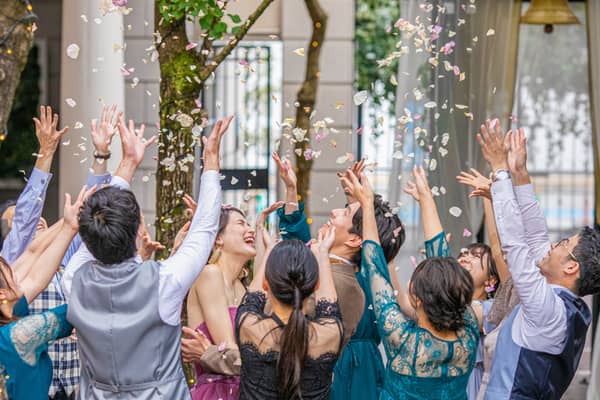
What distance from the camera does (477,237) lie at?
7906 millimetres

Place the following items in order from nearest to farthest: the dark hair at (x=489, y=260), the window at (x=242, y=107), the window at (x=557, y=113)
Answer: the dark hair at (x=489, y=260) < the window at (x=242, y=107) < the window at (x=557, y=113)

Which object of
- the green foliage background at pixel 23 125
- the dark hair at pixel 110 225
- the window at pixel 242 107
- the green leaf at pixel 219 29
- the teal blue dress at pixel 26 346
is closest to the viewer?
the dark hair at pixel 110 225

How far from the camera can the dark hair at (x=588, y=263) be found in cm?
385

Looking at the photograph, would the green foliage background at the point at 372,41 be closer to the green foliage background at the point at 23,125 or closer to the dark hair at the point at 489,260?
the green foliage background at the point at 23,125

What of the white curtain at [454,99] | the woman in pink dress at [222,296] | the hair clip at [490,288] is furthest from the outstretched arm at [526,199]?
the white curtain at [454,99]

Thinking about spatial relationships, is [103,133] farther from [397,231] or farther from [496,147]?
[496,147]

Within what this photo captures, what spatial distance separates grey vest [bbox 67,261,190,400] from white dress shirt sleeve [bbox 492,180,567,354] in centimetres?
121

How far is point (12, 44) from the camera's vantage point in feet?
13.1

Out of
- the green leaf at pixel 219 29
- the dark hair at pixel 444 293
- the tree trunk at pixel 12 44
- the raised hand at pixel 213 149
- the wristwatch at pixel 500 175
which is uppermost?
the green leaf at pixel 219 29

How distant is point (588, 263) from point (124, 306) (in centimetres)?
170

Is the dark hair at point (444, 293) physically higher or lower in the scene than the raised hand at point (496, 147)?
lower

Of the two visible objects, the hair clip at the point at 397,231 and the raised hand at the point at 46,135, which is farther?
the hair clip at the point at 397,231

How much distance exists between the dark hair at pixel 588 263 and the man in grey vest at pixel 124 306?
142 cm

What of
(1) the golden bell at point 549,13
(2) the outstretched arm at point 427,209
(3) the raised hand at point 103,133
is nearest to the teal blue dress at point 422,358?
(2) the outstretched arm at point 427,209
